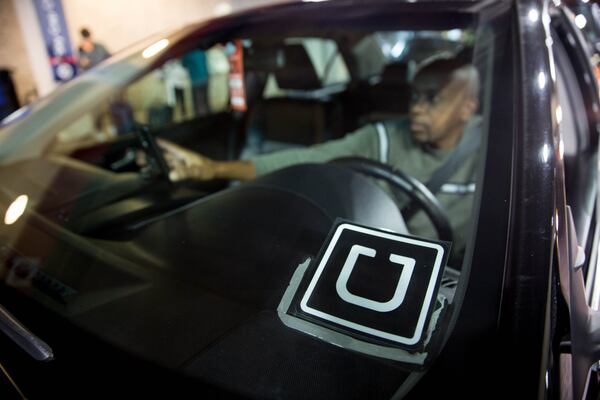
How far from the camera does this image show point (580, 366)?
697 millimetres

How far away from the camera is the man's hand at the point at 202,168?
169 centimetres

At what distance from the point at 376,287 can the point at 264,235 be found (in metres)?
0.32

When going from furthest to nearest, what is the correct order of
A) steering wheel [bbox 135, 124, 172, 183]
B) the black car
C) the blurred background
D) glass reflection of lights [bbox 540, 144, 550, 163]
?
the blurred background → steering wheel [bbox 135, 124, 172, 183] → glass reflection of lights [bbox 540, 144, 550, 163] → the black car

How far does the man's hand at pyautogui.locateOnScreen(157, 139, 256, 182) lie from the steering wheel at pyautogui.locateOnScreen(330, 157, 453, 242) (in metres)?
0.54

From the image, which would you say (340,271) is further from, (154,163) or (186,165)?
(186,165)

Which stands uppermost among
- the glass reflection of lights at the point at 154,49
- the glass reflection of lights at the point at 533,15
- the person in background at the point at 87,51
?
the person in background at the point at 87,51

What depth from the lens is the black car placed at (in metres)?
0.62

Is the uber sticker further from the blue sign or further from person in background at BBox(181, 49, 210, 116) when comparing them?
the blue sign

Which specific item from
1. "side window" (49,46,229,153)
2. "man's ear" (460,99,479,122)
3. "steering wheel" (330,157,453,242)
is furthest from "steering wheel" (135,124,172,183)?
"man's ear" (460,99,479,122)

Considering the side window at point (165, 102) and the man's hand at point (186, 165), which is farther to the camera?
the side window at point (165, 102)

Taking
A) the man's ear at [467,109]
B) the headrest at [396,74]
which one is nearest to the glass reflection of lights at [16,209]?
the man's ear at [467,109]

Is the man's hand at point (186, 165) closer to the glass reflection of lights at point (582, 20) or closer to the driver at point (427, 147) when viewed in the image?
the driver at point (427, 147)

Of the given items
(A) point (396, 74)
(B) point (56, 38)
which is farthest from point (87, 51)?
(A) point (396, 74)

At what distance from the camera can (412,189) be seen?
121cm
